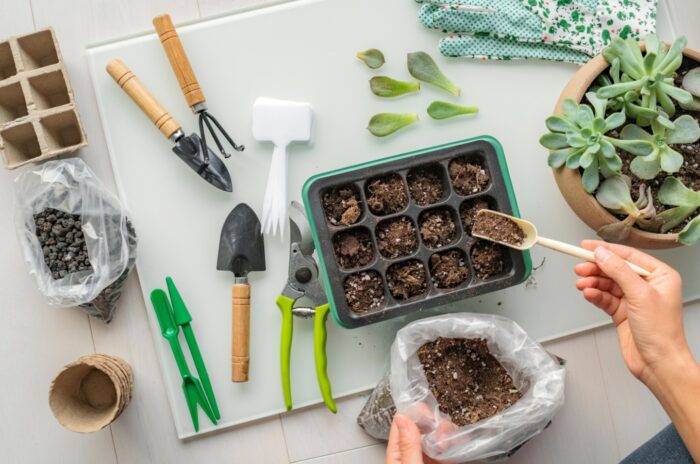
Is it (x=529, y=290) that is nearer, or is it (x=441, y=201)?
(x=441, y=201)

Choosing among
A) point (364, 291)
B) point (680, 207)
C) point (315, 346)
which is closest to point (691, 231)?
point (680, 207)

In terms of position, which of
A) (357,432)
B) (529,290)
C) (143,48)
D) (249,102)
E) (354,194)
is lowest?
(357,432)

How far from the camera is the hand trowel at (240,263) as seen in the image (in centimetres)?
100

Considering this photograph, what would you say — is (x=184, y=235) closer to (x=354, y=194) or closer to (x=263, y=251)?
(x=263, y=251)

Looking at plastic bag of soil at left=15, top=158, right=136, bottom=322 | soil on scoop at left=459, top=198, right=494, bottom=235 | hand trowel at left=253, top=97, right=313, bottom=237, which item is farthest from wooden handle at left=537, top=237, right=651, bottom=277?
plastic bag of soil at left=15, top=158, right=136, bottom=322

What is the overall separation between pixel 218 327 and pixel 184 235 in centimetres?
17

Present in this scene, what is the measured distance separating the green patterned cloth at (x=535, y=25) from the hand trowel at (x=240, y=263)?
0.45 meters

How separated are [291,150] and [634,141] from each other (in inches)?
20.9

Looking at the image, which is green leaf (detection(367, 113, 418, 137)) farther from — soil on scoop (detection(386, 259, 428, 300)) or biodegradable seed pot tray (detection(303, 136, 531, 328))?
soil on scoop (detection(386, 259, 428, 300))

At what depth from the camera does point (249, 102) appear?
104 centimetres

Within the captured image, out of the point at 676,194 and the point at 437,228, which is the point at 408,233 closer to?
the point at 437,228

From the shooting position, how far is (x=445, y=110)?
1026mm

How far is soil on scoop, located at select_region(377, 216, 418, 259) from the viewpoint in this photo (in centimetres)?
92

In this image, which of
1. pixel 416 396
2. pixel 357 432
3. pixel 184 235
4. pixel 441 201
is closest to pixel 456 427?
pixel 416 396
